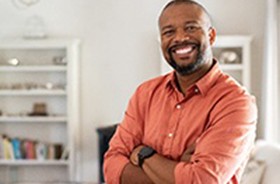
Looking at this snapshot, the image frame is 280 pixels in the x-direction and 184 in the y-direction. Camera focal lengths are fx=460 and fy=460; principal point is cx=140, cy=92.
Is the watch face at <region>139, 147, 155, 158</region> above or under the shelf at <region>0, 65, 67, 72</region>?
above

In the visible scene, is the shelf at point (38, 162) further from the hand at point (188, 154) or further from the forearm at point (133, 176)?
the hand at point (188, 154)

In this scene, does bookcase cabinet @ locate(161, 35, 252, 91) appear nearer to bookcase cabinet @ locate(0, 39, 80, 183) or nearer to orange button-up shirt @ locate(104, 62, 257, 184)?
bookcase cabinet @ locate(0, 39, 80, 183)

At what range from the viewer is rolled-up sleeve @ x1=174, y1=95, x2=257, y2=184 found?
4.78ft

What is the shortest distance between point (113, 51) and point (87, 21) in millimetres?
452

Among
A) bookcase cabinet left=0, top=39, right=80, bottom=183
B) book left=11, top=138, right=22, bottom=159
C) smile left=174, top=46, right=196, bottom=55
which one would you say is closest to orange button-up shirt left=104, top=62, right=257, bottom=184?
smile left=174, top=46, right=196, bottom=55

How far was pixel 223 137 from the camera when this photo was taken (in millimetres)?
1474

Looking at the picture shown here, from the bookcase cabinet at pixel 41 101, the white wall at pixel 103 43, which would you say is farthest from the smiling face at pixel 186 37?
the white wall at pixel 103 43

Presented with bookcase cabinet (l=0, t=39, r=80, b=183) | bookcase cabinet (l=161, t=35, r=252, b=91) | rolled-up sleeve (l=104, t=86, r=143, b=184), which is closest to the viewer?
rolled-up sleeve (l=104, t=86, r=143, b=184)

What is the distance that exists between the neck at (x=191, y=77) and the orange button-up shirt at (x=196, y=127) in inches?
0.7

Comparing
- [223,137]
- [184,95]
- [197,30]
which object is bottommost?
[223,137]

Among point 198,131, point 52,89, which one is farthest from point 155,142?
point 52,89

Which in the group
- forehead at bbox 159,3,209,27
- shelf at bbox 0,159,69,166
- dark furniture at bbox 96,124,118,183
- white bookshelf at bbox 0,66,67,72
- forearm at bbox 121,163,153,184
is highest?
forehead at bbox 159,3,209,27

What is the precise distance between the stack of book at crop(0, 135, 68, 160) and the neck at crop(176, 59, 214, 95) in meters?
3.69

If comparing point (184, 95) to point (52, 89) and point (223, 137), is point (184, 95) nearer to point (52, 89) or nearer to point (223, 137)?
point (223, 137)
